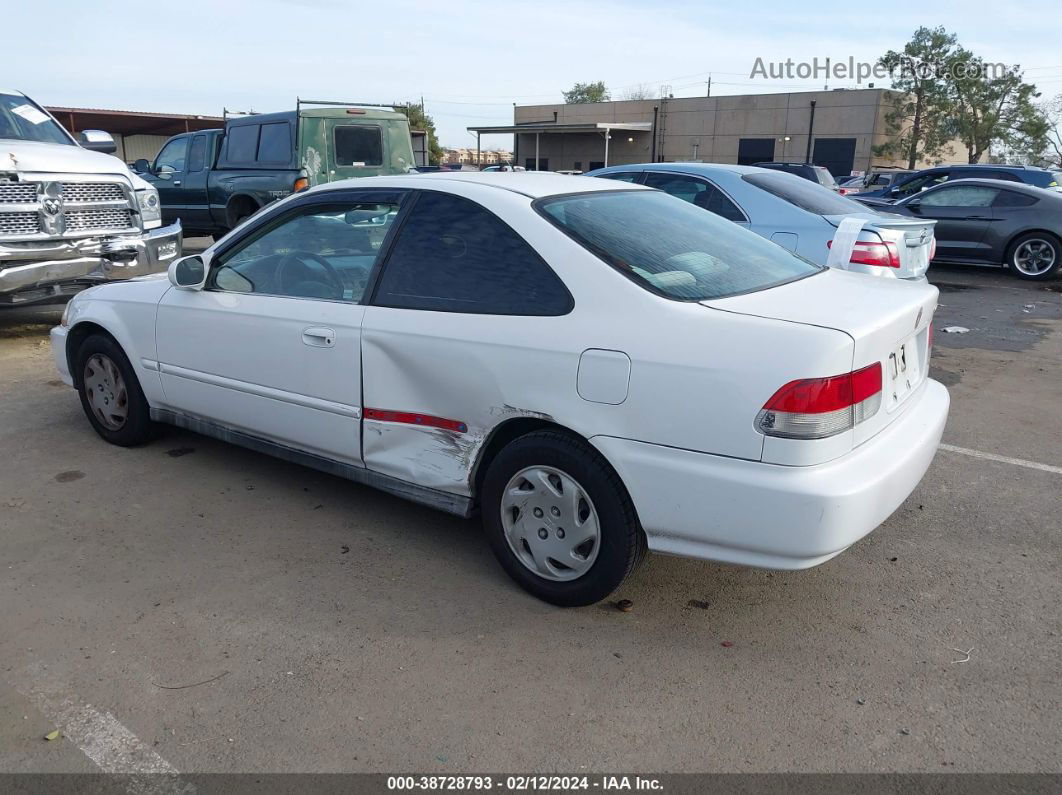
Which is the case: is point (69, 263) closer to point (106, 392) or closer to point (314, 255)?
point (106, 392)

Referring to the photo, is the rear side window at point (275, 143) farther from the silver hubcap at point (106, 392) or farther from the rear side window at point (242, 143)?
the silver hubcap at point (106, 392)

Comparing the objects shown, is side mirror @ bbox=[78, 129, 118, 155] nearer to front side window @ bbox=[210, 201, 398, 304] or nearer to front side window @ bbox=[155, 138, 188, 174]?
front side window @ bbox=[155, 138, 188, 174]

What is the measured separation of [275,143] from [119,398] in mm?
8162

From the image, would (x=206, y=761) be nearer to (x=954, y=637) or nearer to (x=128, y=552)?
(x=128, y=552)

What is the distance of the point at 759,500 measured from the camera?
2684 mm

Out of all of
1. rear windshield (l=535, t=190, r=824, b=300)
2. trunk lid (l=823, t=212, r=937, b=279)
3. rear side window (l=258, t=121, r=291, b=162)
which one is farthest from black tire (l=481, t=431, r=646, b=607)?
rear side window (l=258, t=121, r=291, b=162)

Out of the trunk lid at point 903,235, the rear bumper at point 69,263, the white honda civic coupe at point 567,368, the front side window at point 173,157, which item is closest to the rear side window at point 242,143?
the front side window at point 173,157

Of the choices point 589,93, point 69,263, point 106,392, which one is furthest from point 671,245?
point 589,93

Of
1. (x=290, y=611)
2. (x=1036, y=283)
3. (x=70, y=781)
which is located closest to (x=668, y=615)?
(x=290, y=611)

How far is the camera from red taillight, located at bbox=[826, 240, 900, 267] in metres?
6.81

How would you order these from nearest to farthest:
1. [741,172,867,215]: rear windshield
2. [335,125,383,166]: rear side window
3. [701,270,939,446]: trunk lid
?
1. [701,270,939,446]: trunk lid
2. [741,172,867,215]: rear windshield
3. [335,125,383,166]: rear side window

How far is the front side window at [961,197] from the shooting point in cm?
1257

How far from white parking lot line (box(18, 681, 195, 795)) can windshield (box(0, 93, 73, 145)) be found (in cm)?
685

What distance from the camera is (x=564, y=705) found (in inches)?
106
